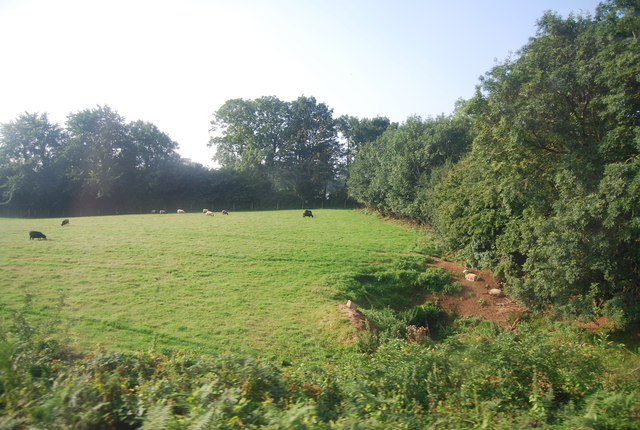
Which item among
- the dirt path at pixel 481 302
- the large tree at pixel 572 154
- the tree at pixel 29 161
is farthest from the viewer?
the tree at pixel 29 161

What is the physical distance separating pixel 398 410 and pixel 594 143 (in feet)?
37.3

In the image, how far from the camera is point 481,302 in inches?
655

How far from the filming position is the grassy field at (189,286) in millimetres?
10922

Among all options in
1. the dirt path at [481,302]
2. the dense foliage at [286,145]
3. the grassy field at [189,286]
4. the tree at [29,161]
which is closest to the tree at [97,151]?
the tree at [29,161]

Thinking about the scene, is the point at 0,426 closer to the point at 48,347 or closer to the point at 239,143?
the point at 48,347

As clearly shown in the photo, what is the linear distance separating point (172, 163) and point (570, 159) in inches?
2050

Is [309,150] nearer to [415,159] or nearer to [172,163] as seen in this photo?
[172,163]

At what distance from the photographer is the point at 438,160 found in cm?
3228

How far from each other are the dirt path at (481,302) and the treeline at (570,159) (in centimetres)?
127

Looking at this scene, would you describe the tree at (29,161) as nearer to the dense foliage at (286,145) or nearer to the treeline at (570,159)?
the dense foliage at (286,145)

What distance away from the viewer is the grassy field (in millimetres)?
10922

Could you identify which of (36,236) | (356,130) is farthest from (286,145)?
(36,236)

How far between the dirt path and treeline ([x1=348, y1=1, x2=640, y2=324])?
1.27 meters

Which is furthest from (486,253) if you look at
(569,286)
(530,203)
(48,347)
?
(48,347)
